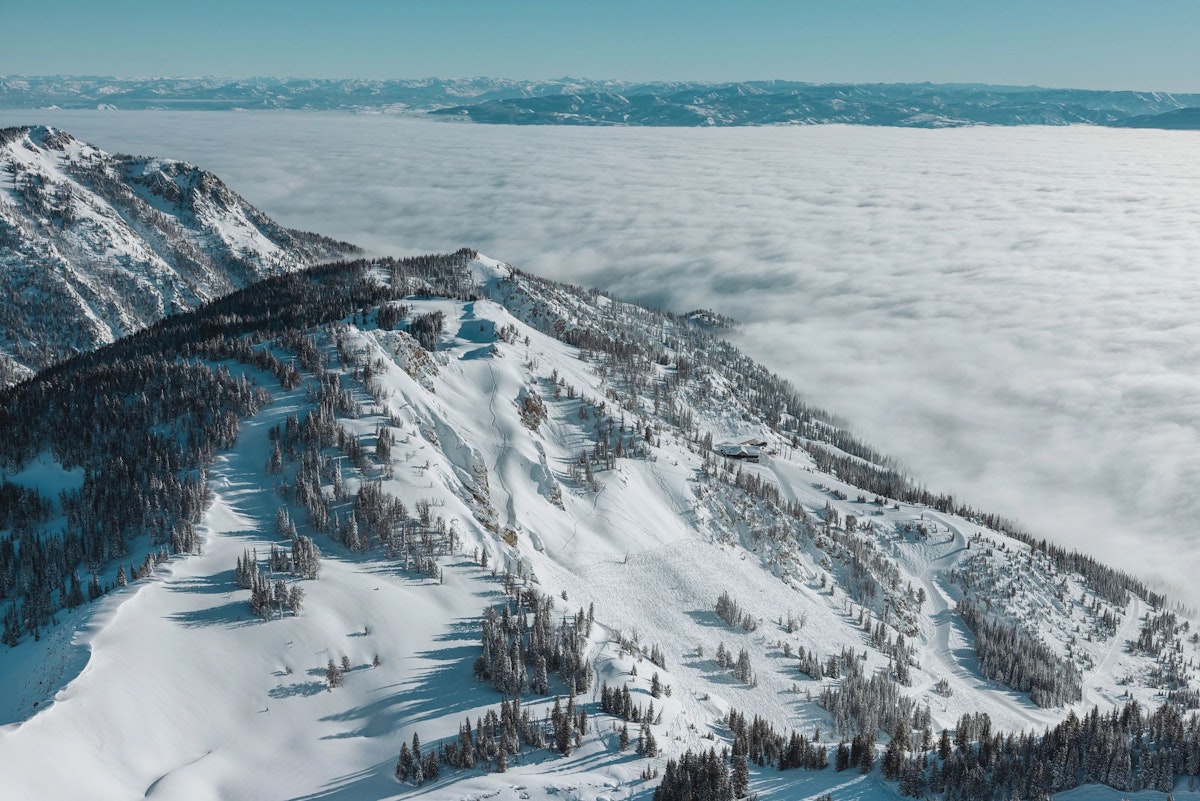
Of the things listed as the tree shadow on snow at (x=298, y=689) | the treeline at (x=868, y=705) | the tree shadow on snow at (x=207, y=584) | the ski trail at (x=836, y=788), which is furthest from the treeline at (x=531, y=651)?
the treeline at (x=868, y=705)

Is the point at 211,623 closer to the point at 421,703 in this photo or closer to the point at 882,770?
the point at 421,703

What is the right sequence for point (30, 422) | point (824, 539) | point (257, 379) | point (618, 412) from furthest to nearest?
point (618, 412) → point (824, 539) → point (257, 379) → point (30, 422)

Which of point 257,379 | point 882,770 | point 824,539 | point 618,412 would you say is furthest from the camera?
point 618,412

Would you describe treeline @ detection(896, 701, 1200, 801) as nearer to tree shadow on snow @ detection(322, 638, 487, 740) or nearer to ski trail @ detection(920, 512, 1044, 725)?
tree shadow on snow @ detection(322, 638, 487, 740)

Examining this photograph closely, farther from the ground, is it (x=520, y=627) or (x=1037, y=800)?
(x=520, y=627)

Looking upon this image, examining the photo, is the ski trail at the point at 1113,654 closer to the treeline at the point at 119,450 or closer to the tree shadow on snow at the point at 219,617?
the treeline at the point at 119,450

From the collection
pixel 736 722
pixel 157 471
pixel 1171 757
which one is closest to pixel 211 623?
pixel 157 471

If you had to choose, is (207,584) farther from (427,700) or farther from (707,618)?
(707,618)

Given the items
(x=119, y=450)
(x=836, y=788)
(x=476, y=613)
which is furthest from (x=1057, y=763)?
(x=119, y=450)

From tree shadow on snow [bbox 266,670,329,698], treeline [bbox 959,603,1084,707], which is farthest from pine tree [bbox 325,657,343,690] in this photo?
treeline [bbox 959,603,1084,707]
